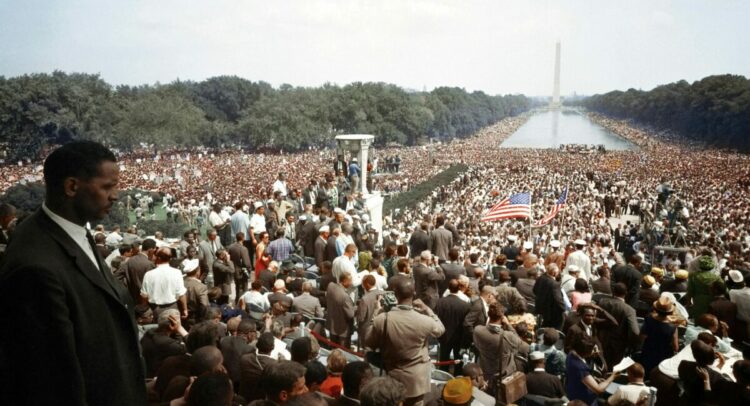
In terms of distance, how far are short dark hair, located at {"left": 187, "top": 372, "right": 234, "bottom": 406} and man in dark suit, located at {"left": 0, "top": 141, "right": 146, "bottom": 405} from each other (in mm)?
1411

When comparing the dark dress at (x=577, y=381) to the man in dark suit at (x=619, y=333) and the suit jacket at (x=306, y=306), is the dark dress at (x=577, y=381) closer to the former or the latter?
the man in dark suit at (x=619, y=333)

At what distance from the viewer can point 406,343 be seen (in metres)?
5.32

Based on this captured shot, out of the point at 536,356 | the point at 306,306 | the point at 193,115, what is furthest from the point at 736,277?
the point at 193,115

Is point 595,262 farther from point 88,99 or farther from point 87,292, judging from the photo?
point 88,99

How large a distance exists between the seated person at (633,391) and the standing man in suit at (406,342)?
5.40 ft

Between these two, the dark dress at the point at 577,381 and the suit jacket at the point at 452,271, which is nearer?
the dark dress at the point at 577,381

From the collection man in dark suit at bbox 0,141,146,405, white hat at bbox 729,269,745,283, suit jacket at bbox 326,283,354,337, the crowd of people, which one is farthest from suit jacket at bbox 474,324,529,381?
man in dark suit at bbox 0,141,146,405

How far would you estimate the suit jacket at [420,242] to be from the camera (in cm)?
1188

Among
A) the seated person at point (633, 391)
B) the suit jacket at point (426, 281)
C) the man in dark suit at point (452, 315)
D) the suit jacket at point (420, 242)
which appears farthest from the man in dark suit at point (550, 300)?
the suit jacket at point (420, 242)

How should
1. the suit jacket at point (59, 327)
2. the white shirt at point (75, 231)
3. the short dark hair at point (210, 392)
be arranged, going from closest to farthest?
the suit jacket at point (59, 327), the white shirt at point (75, 231), the short dark hair at point (210, 392)

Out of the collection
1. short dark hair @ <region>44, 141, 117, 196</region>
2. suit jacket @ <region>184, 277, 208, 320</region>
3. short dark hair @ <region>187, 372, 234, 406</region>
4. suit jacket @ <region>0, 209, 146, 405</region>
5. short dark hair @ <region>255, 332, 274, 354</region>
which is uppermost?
short dark hair @ <region>44, 141, 117, 196</region>

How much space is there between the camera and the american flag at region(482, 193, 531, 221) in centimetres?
1910

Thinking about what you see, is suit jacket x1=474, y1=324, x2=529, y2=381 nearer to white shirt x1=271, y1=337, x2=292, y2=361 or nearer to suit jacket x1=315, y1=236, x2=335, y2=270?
white shirt x1=271, y1=337, x2=292, y2=361

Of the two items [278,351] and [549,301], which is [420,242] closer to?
[549,301]
